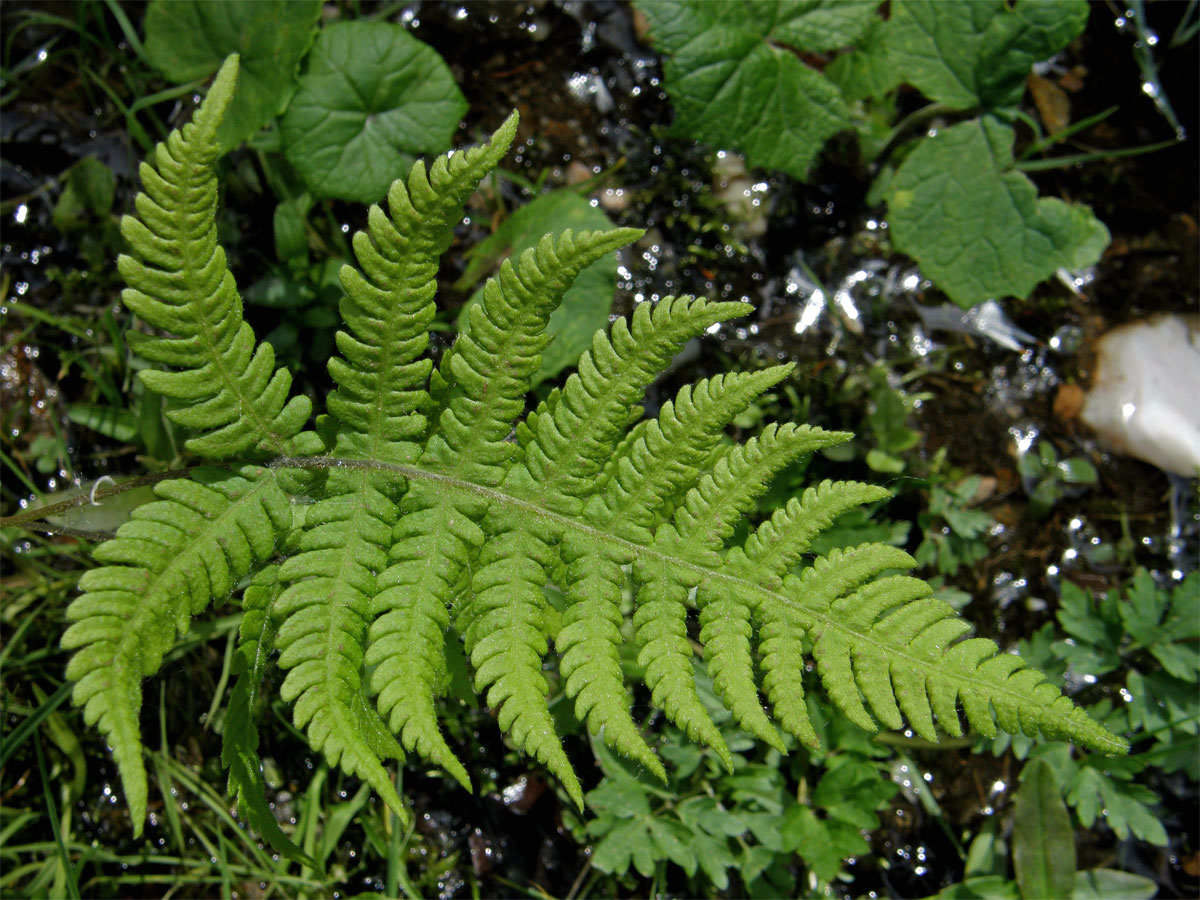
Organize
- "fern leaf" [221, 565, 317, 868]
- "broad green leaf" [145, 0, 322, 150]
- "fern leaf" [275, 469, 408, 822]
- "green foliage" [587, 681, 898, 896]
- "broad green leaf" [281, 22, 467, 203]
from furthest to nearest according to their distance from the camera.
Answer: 1. "green foliage" [587, 681, 898, 896]
2. "broad green leaf" [281, 22, 467, 203]
3. "broad green leaf" [145, 0, 322, 150]
4. "fern leaf" [221, 565, 317, 868]
5. "fern leaf" [275, 469, 408, 822]

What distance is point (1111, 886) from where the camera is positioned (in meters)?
3.01

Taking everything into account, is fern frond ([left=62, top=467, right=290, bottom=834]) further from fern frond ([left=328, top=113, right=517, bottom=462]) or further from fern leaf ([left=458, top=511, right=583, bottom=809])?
fern leaf ([left=458, top=511, right=583, bottom=809])

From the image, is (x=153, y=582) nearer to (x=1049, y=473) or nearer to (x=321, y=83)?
(x=321, y=83)

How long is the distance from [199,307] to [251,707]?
808mm

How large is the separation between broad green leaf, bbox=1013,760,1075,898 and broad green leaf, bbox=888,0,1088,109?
7.70ft

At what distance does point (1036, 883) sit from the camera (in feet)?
9.55

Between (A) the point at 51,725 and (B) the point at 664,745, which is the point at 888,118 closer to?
(B) the point at 664,745

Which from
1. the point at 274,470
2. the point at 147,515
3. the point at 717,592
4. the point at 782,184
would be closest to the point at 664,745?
the point at 717,592

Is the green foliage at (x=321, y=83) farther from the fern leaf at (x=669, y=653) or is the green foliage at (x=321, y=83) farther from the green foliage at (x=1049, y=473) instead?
the green foliage at (x=1049, y=473)

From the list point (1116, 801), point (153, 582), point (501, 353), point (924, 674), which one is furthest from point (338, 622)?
point (1116, 801)

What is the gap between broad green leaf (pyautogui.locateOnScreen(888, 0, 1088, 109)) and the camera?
2.83 m

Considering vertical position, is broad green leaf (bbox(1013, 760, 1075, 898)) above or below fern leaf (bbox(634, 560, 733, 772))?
below

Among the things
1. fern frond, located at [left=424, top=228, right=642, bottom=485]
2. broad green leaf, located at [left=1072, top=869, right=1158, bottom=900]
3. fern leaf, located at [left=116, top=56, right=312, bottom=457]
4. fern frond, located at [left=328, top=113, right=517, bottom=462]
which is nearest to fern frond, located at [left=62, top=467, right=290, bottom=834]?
fern leaf, located at [left=116, top=56, right=312, bottom=457]

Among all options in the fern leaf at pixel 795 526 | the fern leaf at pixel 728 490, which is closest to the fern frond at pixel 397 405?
the fern leaf at pixel 728 490
